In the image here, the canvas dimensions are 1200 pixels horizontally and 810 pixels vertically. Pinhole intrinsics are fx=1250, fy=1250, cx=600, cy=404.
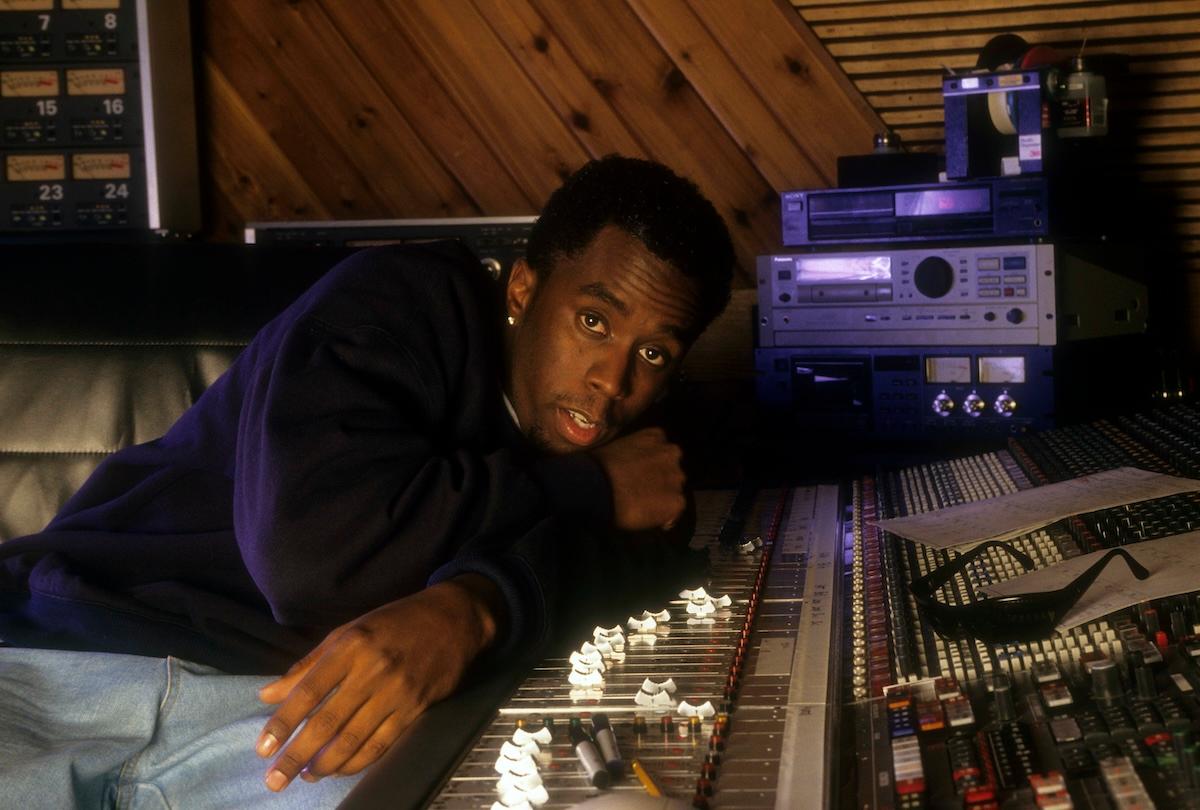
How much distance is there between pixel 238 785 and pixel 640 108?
2156 mm

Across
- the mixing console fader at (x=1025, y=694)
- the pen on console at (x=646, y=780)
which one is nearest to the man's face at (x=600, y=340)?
the mixing console fader at (x=1025, y=694)

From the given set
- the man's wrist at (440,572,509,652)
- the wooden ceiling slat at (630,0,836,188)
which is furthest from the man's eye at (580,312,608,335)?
the wooden ceiling slat at (630,0,836,188)

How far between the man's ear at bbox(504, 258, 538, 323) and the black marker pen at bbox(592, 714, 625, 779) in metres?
0.75

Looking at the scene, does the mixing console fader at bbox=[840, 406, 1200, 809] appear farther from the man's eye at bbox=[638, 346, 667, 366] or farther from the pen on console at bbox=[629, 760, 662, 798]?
the man's eye at bbox=[638, 346, 667, 366]

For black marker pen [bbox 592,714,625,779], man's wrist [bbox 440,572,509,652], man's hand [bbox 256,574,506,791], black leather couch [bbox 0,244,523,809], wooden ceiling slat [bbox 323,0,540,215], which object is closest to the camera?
black marker pen [bbox 592,714,625,779]

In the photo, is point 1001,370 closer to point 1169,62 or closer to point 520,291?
point 1169,62

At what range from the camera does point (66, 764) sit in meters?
1.10

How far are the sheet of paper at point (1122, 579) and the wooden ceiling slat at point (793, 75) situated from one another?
1.76 meters

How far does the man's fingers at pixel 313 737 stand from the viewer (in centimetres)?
91

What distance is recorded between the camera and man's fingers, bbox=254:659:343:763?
0.93 m

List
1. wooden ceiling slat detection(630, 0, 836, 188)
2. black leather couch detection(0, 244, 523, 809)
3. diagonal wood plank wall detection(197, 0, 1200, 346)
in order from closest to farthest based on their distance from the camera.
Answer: black leather couch detection(0, 244, 523, 809) < diagonal wood plank wall detection(197, 0, 1200, 346) < wooden ceiling slat detection(630, 0, 836, 188)

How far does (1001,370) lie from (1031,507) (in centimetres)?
83

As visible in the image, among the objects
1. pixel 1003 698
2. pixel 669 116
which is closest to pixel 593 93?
pixel 669 116

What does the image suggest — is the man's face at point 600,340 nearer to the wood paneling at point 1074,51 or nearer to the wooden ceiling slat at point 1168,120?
the wood paneling at point 1074,51
